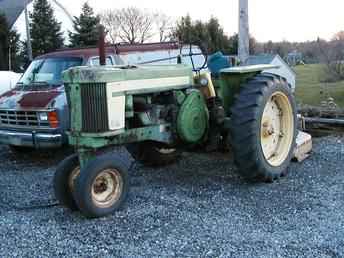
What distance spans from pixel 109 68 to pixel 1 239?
186 cm

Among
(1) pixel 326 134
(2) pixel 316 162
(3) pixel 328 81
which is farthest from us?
(3) pixel 328 81

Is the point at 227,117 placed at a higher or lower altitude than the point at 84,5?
lower

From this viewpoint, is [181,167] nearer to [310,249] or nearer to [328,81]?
[310,249]

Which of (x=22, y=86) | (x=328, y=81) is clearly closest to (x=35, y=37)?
(x=328, y=81)

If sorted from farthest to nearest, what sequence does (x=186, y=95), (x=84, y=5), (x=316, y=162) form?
(x=84, y=5)
(x=316, y=162)
(x=186, y=95)

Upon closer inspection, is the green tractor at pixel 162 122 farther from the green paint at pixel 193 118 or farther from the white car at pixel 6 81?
the white car at pixel 6 81

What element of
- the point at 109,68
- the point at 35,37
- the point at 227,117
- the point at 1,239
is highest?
the point at 35,37

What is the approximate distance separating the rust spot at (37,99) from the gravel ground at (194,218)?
1.34m

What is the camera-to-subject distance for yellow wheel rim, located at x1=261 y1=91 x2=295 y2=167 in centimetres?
591

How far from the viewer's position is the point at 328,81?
1527 cm

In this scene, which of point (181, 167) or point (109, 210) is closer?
point (109, 210)

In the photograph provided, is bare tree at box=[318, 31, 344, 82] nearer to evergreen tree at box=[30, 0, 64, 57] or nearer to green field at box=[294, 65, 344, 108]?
green field at box=[294, 65, 344, 108]

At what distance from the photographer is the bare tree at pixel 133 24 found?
113ft

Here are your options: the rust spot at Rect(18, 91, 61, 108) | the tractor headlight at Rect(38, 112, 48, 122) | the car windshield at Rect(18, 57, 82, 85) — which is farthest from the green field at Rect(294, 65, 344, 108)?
the tractor headlight at Rect(38, 112, 48, 122)
